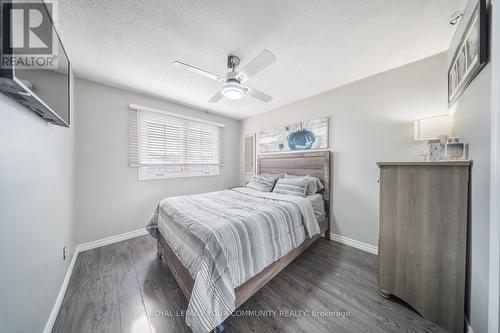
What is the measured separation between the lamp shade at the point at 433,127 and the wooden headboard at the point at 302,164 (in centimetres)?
111

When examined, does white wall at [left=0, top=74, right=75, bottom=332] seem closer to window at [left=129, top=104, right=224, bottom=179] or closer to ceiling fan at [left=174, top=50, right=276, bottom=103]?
ceiling fan at [left=174, top=50, right=276, bottom=103]

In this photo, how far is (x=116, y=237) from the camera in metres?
2.62

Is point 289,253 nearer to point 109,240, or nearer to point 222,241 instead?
point 222,241

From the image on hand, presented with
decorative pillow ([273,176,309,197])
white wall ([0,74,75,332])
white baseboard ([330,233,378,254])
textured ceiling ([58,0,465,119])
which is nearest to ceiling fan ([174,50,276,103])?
textured ceiling ([58,0,465,119])

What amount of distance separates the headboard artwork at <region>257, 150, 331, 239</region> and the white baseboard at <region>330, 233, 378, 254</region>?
122mm

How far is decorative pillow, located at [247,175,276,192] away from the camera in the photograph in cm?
304

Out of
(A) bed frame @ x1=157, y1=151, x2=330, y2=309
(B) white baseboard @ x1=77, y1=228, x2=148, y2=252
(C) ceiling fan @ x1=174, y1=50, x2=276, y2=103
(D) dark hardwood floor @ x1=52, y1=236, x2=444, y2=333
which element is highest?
(C) ceiling fan @ x1=174, y1=50, x2=276, y2=103

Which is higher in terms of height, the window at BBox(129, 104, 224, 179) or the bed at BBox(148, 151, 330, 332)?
the window at BBox(129, 104, 224, 179)

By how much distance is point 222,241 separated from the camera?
123 cm

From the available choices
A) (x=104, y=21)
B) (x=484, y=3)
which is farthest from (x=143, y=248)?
(x=484, y=3)

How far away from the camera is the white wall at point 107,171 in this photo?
2.38 metres

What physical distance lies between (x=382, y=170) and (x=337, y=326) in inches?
54.4

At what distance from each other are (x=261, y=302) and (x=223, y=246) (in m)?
0.78

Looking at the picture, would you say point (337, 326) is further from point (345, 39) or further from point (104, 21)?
point (104, 21)
